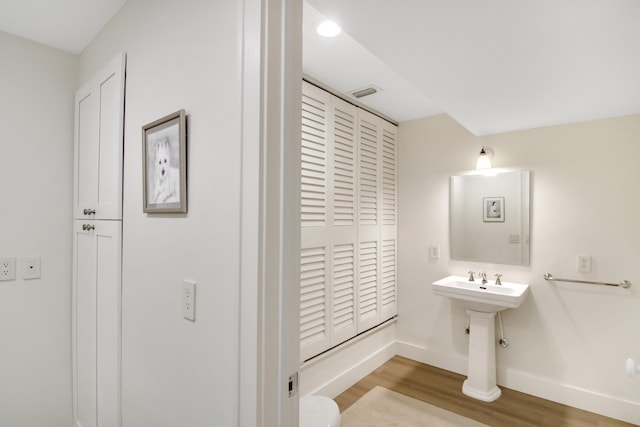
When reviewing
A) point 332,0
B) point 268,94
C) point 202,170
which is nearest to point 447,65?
point 332,0

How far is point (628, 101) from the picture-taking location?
1959 millimetres

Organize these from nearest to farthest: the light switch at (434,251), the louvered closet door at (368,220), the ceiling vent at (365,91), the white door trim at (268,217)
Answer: the white door trim at (268,217) → the ceiling vent at (365,91) → the louvered closet door at (368,220) → the light switch at (434,251)

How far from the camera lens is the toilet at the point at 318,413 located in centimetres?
153

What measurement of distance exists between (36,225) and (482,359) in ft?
10.0

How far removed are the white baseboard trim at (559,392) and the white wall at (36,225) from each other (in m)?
2.83

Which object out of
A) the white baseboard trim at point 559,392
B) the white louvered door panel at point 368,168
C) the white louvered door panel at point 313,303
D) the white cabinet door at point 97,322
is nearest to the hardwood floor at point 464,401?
the white baseboard trim at point 559,392

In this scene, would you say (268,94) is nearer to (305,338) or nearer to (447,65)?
(447,65)

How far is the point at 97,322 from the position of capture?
5.02 ft

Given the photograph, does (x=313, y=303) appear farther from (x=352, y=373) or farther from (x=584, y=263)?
(x=584, y=263)

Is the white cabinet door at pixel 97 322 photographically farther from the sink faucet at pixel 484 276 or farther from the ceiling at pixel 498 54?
the sink faucet at pixel 484 276

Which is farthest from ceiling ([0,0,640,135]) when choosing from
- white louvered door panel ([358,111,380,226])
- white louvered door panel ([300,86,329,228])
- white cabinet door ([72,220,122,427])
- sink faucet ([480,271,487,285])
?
sink faucet ([480,271,487,285])

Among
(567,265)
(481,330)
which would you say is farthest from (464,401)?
(567,265)

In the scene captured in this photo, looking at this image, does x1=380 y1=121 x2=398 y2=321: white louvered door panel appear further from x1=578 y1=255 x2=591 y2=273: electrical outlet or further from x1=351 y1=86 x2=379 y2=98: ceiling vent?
x1=578 y1=255 x2=591 y2=273: electrical outlet

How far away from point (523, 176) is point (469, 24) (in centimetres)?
178
